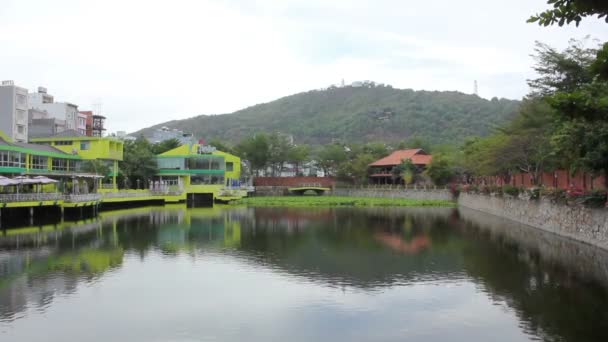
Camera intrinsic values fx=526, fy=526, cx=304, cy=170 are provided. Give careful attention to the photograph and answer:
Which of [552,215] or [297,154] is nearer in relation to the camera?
[552,215]

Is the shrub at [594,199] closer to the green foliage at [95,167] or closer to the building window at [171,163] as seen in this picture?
the green foliage at [95,167]

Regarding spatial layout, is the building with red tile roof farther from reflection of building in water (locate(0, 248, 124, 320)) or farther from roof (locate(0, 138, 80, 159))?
reflection of building in water (locate(0, 248, 124, 320))

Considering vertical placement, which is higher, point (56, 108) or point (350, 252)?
point (56, 108)

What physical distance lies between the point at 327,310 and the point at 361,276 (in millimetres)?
4393

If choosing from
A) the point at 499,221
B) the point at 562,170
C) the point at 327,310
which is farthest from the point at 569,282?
the point at 499,221

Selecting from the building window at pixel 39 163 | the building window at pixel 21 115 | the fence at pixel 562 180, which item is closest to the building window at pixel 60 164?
the building window at pixel 39 163

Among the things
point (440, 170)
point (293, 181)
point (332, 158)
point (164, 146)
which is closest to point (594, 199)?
point (440, 170)

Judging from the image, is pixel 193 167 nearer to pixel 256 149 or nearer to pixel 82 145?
pixel 82 145

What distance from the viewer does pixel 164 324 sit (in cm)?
1234

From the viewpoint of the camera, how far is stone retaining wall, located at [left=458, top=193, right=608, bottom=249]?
22.2m

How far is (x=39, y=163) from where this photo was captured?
45.8m

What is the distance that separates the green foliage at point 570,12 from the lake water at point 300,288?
23.6 ft

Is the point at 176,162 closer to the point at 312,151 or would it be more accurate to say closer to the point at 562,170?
the point at 312,151

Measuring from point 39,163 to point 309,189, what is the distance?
41.5m
